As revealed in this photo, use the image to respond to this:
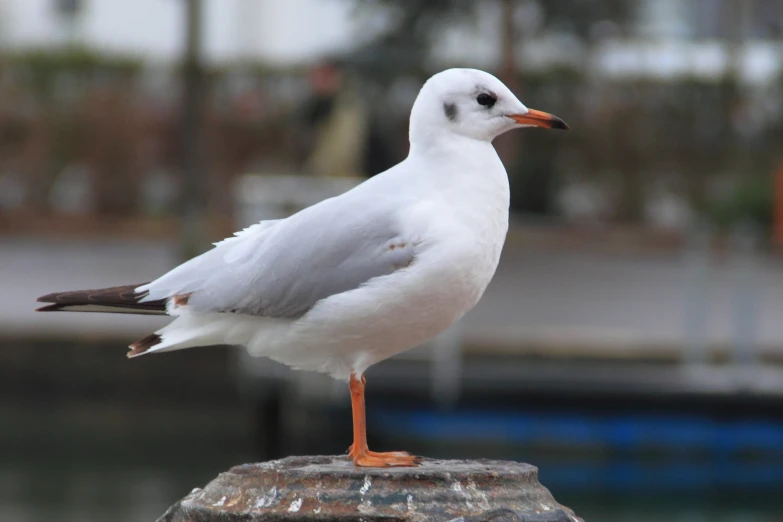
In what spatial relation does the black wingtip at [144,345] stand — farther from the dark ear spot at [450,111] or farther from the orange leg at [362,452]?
the dark ear spot at [450,111]

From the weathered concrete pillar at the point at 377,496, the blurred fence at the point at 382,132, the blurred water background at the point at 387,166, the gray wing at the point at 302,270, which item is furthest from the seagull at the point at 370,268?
the blurred fence at the point at 382,132

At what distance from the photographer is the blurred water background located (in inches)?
392

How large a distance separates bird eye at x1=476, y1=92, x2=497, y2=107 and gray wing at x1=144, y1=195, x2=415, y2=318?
0.33 meters

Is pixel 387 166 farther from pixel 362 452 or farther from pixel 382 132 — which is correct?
pixel 362 452

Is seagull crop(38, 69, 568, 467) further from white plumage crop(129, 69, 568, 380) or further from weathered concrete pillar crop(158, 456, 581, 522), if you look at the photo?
weathered concrete pillar crop(158, 456, 581, 522)

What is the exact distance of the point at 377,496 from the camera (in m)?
2.91

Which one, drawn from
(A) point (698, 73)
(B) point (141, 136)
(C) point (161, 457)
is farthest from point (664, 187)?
(C) point (161, 457)

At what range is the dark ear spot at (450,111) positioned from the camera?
3.23 meters

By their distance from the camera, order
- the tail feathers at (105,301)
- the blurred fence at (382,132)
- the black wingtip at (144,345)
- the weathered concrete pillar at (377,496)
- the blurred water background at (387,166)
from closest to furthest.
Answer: the weathered concrete pillar at (377,496) < the tail feathers at (105,301) < the black wingtip at (144,345) < the blurred water background at (387,166) < the blurred fence at (382,132)

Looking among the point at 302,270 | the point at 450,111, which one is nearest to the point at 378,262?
the point at 302,270

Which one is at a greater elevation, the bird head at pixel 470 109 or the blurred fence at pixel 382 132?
the bird head at pixel 470 109

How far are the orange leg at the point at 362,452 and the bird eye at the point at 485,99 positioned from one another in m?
0.68

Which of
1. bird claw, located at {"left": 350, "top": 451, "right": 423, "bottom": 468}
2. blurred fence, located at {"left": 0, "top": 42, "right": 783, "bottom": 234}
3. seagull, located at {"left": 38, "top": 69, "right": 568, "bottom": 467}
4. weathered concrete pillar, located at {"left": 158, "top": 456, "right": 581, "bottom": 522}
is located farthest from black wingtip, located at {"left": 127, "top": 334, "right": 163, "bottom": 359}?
blurred fence, located at {"left": 0, "top": 42, "right": 783, "bottom": 234}

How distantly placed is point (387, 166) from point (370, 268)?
7.75m
